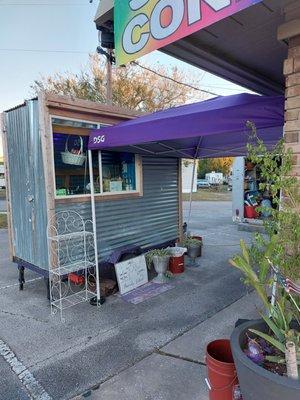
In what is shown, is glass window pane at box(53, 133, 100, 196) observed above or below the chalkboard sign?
above

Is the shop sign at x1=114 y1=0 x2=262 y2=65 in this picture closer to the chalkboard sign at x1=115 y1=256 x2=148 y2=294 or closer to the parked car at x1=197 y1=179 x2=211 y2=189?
the chalkboard sign at x1=115 y1=256 x2=148 y2=294

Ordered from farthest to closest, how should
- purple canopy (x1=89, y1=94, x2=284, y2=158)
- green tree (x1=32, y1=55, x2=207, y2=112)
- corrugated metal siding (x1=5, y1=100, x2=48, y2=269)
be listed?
green tree (x1=32, y1=55, x2=207, y2=112)
corrugated metal siding (x1=5, y1=100, x2=48, y2=269)
purple canopy (x1=89, y1=94, x2=284, y2=158)

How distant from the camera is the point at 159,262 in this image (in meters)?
5.14

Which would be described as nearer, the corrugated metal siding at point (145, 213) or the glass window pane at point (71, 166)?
the glass window pane at point (71, 166)

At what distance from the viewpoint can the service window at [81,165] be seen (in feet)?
15.0

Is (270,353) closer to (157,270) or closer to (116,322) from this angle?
(116,322)

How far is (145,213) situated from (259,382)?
14.3ft

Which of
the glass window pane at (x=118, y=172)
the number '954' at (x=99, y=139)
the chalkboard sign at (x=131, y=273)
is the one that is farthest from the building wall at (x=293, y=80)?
the glass window pane at (x=118, y=172)

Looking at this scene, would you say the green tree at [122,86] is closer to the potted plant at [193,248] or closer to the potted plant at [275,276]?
the potted plant at [193,248]

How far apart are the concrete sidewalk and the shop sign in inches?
112

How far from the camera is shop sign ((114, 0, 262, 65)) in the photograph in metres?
2.24

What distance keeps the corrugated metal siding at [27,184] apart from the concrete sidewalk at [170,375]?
218 cm

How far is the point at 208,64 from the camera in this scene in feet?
11.4

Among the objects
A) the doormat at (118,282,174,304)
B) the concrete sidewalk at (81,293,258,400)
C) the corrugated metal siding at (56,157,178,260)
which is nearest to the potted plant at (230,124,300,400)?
the concrete sidewalk at (81,293,258,400)
